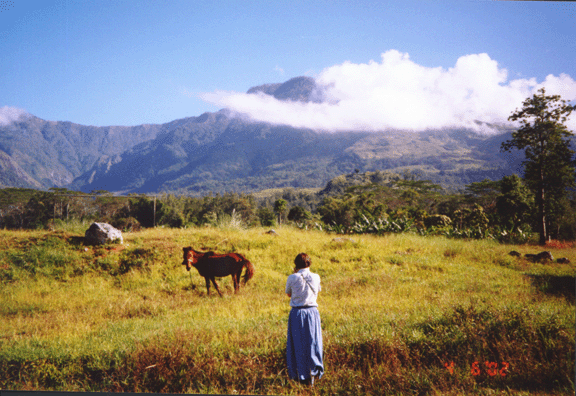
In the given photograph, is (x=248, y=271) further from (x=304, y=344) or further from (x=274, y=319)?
(x=304, y=344)

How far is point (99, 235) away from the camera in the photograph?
7461 mm

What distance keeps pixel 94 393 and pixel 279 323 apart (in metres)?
2.47

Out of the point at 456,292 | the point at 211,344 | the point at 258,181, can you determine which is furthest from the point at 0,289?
the point at 258,181

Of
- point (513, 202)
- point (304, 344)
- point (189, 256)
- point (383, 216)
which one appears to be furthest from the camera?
point (383, 216)

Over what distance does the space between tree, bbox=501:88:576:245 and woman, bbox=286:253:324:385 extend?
5718 millimetres

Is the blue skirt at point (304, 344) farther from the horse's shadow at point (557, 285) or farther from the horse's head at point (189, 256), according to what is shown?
the horse's shadow at point (557, 285)

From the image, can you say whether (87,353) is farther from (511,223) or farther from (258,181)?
(258,181)

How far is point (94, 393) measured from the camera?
3.73 metres

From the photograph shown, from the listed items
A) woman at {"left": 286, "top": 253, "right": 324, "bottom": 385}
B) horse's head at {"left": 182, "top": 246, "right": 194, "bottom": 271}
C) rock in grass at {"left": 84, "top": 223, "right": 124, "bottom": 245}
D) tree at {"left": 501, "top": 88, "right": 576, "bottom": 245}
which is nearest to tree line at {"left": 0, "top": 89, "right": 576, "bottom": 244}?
tree at {"left": 501, "top": 88, "right": 576, "bottom": 245}

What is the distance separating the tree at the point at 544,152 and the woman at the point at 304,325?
572 cm
